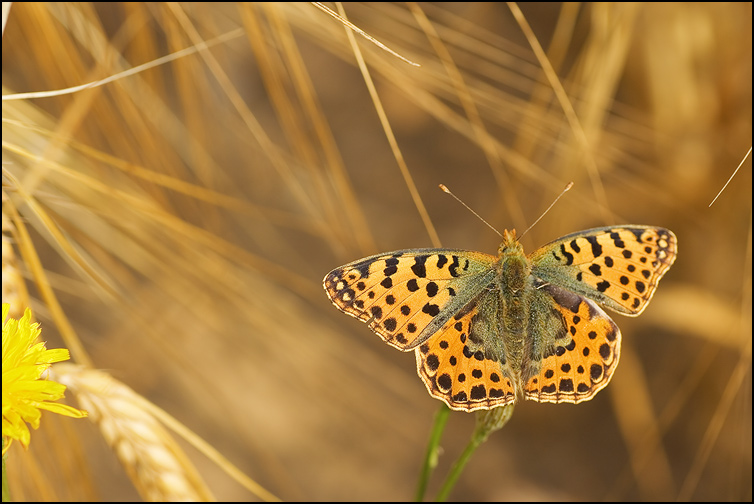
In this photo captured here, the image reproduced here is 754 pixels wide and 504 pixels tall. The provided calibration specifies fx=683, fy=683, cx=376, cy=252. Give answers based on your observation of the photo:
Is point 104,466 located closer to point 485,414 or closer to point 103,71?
point 103,71

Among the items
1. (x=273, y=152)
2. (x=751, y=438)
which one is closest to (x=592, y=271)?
(x=273, y=152)

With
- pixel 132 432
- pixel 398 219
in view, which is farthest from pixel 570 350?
pixel 398 219

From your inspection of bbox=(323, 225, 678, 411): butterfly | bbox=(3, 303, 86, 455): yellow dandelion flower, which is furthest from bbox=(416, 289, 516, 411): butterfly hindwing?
bbox=(3, 303, 86, 455): yellow dandelion flower

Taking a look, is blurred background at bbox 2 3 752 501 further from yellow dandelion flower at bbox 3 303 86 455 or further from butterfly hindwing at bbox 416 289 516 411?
yellow dandelion flower at bbox 3 303 86 455

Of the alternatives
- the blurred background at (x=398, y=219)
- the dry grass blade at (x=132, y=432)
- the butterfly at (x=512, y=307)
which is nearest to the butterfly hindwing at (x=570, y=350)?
the butterfly at (x=512, y=307)

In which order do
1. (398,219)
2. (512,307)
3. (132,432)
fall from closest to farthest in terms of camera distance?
(132,432)
(512,307)
(398,219)

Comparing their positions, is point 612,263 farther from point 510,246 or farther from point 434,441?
point 434,441

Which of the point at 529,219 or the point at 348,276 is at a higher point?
the point at 348,276

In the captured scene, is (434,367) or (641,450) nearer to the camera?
(434,367)
